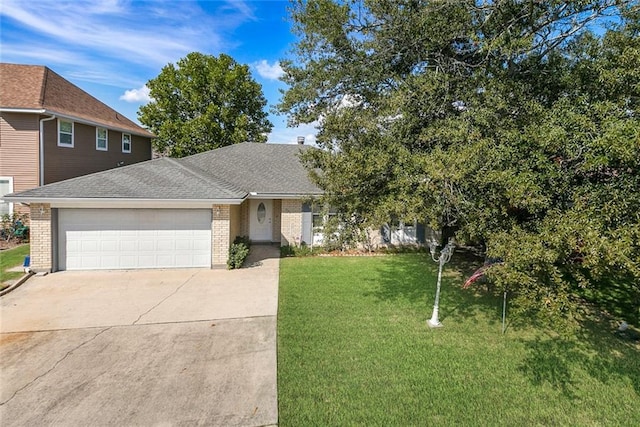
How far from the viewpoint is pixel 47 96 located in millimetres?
16469

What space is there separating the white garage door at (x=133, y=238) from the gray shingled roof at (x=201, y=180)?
2.12 feet

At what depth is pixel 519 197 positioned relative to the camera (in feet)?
15.3

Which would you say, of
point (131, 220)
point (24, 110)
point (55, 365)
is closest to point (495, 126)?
point (55, 365)

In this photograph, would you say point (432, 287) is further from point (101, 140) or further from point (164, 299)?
point (101, 140)

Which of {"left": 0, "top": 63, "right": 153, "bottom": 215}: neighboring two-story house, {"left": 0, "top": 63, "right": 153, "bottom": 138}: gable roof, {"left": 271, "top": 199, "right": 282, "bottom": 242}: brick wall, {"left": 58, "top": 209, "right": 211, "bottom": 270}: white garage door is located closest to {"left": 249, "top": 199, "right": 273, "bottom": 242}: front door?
{"left": 271, "top": 199, "right": 282, "bottom": 242}: brick wall

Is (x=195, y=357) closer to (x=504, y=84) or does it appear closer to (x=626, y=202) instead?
(x=626, y=202)

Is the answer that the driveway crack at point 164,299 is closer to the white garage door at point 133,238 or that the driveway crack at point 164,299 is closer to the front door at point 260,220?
the white garage door at point 133,238

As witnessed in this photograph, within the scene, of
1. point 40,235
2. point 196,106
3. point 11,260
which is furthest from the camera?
point 196,106

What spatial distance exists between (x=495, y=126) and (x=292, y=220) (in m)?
10.3

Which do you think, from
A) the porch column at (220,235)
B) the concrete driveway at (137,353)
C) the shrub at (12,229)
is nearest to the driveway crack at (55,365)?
the concrete driveway at (137,353)

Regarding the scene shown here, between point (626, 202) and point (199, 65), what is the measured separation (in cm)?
3087

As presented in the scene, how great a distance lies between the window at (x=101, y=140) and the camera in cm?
1877

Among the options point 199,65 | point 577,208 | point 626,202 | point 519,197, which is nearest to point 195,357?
point 519,197

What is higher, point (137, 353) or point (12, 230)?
point (12, 230)
